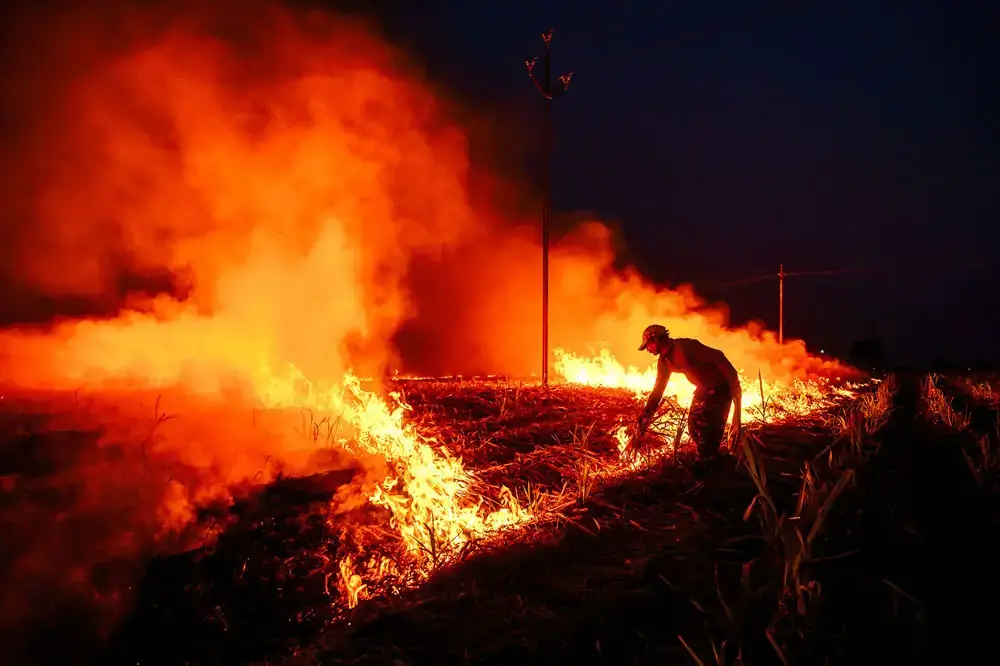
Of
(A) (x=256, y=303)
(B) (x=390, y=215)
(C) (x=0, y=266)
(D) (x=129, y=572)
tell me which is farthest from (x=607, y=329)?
(D) (x=129, y=572)

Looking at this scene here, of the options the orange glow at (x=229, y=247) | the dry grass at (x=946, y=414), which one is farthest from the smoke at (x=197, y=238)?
the dry grass at (x=946, y=414)

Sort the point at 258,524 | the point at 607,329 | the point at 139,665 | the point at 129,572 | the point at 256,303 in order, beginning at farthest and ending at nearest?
the point at 607,329, the point at 256,303, the point at 258,524, the point at 129,572, the point at 139,665

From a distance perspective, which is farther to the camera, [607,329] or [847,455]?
[607,329]

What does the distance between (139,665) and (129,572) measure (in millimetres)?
660

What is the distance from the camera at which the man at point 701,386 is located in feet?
21.7

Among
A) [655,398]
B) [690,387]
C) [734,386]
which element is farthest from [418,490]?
[690,387]

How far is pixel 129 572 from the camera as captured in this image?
16.3 feet

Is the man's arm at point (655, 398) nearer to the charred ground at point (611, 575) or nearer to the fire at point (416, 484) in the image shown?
the charred ground at point (611, 575)

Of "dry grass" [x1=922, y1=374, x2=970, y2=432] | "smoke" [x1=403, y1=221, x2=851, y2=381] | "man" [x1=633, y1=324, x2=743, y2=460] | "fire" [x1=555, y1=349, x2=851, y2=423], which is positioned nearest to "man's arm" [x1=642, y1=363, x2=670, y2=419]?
"man" [x1=633, y1=324, x2=743, y2=460]

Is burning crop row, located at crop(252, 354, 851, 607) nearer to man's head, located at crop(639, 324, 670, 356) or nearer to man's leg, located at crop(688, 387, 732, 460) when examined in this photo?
man's leg, located at crop(688, 387, 732, 460)

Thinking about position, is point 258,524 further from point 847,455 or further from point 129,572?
point 847,455

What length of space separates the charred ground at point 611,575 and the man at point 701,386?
379 mm

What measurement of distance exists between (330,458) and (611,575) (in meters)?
3.39

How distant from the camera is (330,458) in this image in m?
6.73
